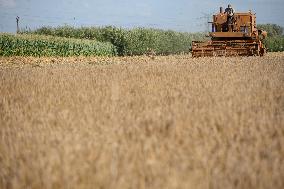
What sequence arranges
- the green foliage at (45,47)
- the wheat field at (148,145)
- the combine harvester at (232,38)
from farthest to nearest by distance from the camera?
the green foliage at (45,47), the combine harvester at (232,38), the wheat field at (148,145)

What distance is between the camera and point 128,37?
4597 centimetres

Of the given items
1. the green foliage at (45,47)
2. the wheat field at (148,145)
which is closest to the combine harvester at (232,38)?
the wheat field at (148,145)

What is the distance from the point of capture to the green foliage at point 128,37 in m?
46.2

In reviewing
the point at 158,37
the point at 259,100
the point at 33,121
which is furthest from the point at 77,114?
the point at 158,37

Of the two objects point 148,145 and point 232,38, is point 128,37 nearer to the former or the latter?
point 232,38

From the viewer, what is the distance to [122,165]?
2453mm

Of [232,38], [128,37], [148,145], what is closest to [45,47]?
[128,37]

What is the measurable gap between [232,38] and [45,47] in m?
19.5

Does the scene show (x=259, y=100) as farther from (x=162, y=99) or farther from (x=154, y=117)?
(x=154, y=117)

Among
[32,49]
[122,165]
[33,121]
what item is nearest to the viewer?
[122,165]

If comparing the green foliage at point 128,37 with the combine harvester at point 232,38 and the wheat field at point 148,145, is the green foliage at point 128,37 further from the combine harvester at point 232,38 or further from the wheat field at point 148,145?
the wheat field at point 148,145

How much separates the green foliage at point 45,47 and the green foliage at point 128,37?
4.28 m

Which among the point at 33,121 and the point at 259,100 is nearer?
the point at 33,121

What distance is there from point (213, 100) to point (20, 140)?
2533 mm
